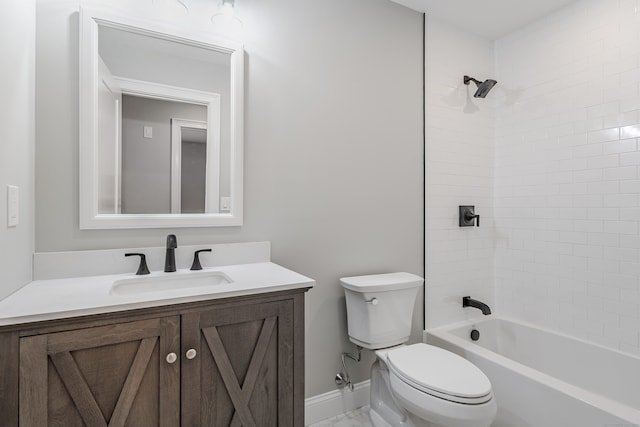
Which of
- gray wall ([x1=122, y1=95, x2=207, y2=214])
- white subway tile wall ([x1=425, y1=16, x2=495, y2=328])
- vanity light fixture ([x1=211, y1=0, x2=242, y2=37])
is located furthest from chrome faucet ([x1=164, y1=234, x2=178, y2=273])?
white subway tile wall ([x1=425, y1=16, x2=495, y2=328])

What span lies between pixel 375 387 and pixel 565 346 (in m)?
1.27

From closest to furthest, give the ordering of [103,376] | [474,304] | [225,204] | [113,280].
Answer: [103,376] → [113,280] → [225,204] → [474,304]

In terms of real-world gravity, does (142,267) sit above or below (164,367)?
above

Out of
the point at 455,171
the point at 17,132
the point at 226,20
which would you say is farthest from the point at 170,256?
the point at 455,171

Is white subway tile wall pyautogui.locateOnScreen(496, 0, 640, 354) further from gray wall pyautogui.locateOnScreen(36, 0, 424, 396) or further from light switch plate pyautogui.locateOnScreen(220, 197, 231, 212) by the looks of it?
light switch plate pyautogui.locateOnScreen(220, 197, 231, 212)

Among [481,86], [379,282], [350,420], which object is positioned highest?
[481,86]

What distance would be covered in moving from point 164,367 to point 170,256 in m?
0.52

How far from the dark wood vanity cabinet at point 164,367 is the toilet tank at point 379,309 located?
574mm

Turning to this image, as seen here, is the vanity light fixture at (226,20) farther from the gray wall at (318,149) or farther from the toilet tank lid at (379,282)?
the toilet tank lid at (379,282)

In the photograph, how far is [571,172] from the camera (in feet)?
7.07

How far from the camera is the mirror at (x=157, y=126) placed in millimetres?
1423

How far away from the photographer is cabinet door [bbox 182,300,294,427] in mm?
1119

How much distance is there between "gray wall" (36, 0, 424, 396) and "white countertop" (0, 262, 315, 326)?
22 centimetres

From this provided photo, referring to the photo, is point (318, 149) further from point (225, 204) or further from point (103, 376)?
point (103, 376)
